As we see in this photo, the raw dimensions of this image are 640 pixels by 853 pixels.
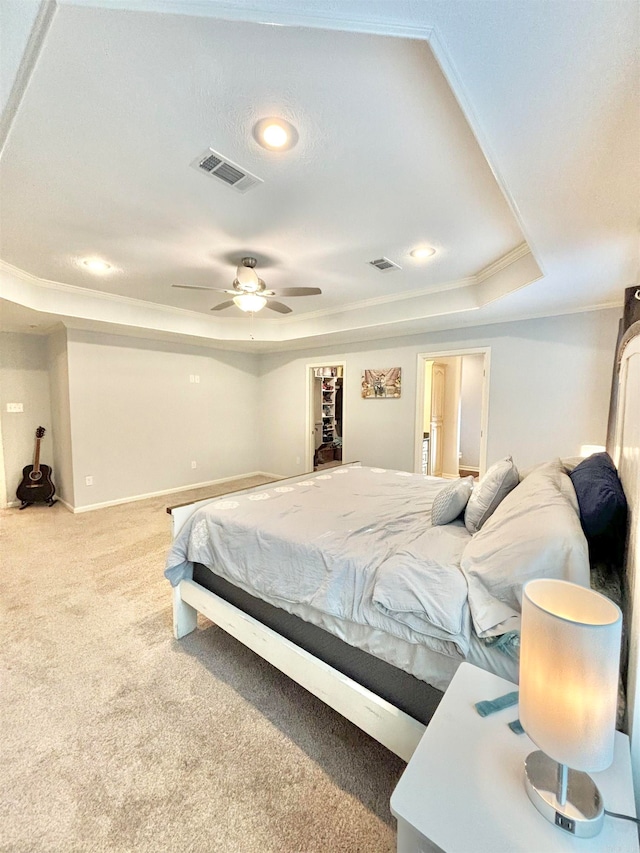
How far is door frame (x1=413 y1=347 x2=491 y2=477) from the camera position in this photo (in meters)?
4.23

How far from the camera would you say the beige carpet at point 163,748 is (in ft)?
3.99

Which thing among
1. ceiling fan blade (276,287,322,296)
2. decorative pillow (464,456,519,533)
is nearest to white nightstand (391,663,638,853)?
decorative pillow (464,456,519,533)

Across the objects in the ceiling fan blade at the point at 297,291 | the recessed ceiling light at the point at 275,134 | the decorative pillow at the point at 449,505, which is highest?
the recessed ceiling light at the point at 275,134

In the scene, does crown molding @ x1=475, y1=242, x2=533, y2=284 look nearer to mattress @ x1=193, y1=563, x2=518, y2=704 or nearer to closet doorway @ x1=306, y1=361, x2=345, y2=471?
mattress @ x1=193, y1=563, x2=518, y2=704

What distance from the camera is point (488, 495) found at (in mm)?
1933

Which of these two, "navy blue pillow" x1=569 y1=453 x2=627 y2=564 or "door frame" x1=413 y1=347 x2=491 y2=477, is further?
"door frame" x1=413 y1=347 x2=491 y2=477

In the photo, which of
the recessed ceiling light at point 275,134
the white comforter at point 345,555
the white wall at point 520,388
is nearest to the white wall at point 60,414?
the white comforter at point 345,555

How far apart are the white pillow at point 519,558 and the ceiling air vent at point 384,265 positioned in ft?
8.00

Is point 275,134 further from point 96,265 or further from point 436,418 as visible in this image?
point 436,418

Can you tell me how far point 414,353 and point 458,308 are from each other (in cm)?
110

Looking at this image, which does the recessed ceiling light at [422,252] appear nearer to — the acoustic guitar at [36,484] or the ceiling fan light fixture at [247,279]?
the ceiling fan light fixture at [247,279]

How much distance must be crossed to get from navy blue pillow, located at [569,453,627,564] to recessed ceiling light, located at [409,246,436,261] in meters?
2.17

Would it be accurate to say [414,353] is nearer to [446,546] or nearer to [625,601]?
[446,546]

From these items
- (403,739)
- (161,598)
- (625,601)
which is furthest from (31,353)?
(625,601)
